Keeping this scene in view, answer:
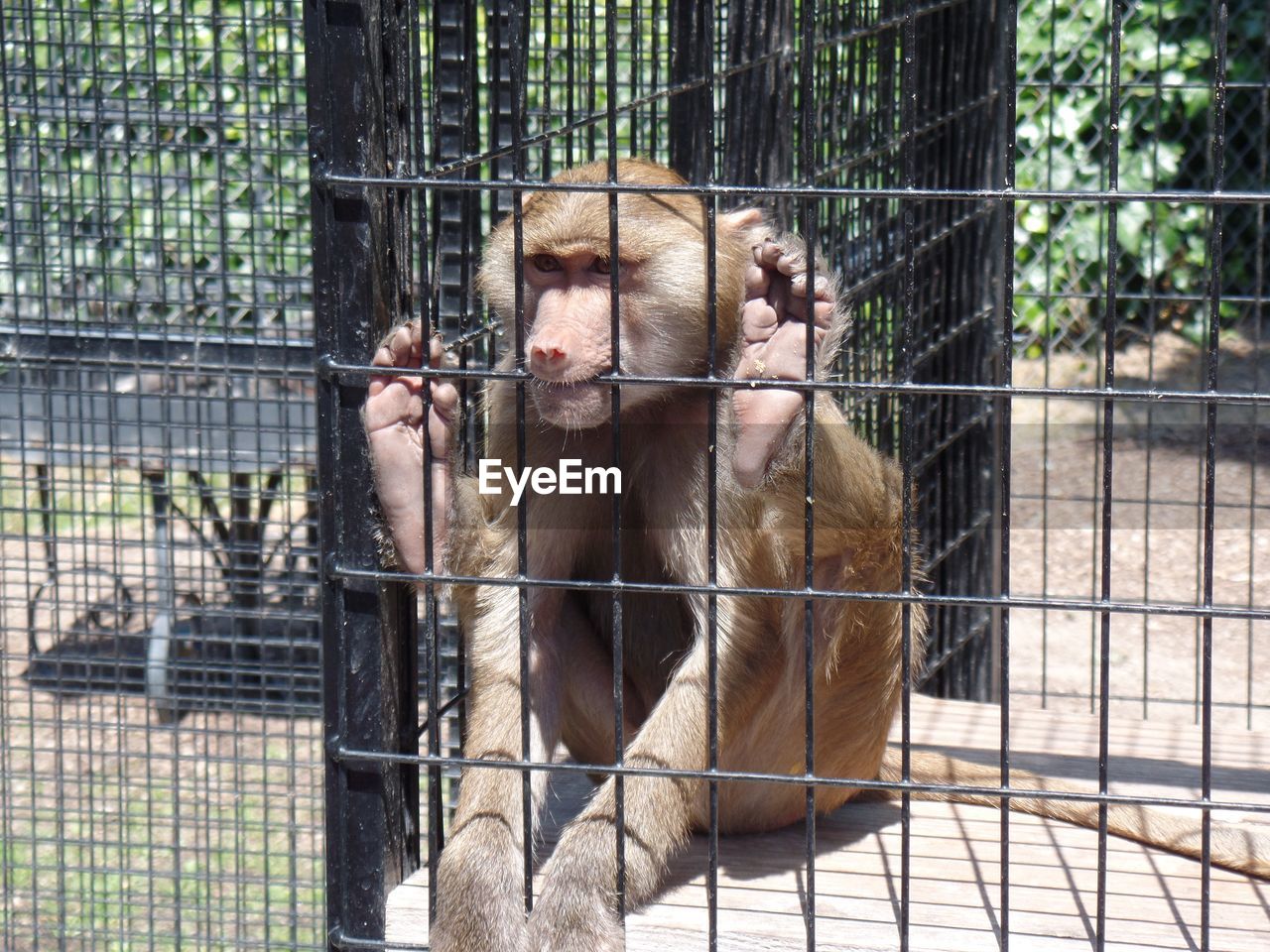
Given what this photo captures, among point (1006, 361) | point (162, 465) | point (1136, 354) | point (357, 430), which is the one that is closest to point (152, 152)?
point (162, 465)

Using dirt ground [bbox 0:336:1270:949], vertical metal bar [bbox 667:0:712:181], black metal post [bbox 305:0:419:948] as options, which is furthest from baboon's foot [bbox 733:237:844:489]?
dirt ground [bbox 0:336:1270:949]

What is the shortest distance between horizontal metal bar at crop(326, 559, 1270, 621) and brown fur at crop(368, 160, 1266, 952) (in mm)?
268

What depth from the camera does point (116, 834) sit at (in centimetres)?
547

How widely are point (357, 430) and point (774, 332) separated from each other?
2.07 feet

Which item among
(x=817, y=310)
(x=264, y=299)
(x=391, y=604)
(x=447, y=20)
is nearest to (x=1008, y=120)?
(x=817, y=310)

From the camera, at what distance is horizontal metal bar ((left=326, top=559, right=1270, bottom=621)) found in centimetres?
186

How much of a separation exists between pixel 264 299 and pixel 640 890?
4.10 metres

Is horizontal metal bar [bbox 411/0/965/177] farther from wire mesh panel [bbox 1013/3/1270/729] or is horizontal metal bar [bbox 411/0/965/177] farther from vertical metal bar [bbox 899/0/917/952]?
wire mesh panel [bbox 1013/3/1270/729]

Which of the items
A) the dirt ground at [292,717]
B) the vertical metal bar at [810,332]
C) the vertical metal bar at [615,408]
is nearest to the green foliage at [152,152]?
the dirt ground at [292,717]

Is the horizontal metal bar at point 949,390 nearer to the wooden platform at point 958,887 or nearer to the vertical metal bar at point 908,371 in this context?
the vertical metal bar at point 908,371

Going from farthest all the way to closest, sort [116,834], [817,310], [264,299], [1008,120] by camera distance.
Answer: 1. [264,299]
2. [116,834]
3. [817,310]
4. [1008,120]

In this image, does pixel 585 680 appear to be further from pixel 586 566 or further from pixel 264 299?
pixel 264 299

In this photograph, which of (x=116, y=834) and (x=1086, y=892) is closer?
(x=1086, y=892)

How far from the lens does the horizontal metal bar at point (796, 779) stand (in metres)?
1.92
